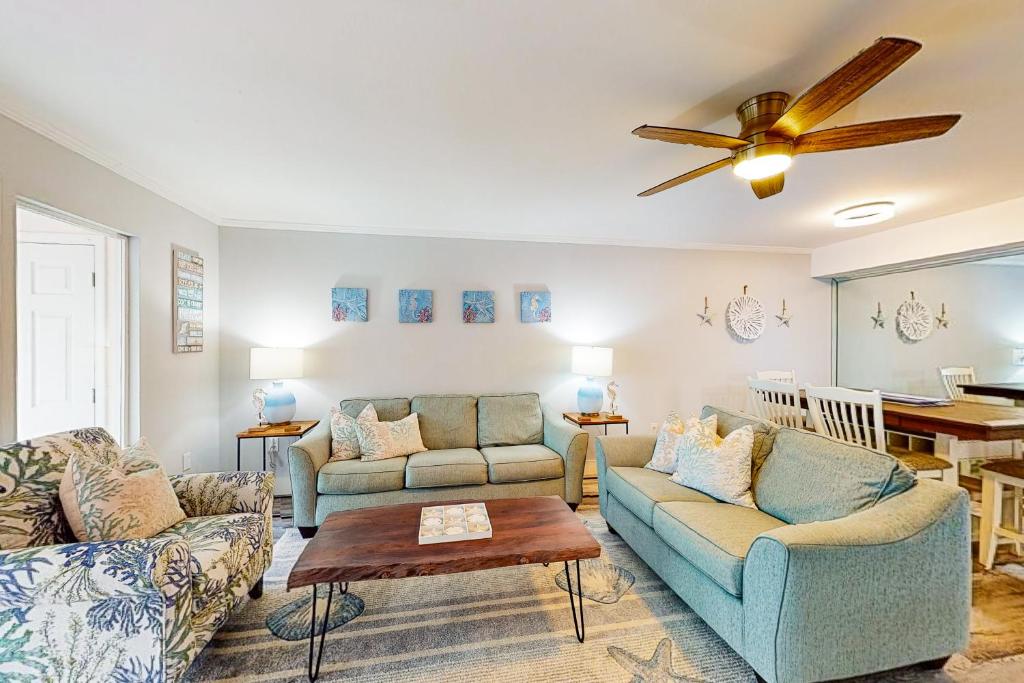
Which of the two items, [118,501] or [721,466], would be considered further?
[721,466]

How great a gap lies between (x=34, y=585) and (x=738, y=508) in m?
2.68

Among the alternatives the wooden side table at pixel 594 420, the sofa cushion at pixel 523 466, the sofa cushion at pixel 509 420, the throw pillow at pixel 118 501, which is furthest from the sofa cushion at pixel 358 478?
the wooden side table at pixel 594 420

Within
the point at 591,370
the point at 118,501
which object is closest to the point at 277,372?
the point at 118,501

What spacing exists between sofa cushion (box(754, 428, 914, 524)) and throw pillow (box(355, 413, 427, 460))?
2290mm

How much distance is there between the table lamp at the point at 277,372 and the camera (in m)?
3.24

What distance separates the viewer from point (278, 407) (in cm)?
329

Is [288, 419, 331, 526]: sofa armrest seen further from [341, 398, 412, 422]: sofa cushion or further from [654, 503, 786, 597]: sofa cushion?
[654, 503, 786, 597]: sofa cushion

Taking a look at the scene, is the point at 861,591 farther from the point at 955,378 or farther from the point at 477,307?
the point at 955,378

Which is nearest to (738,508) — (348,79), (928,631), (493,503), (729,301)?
(928,631)

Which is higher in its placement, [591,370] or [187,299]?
[187,299]

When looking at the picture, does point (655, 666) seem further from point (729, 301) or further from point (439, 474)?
point (729, 301)

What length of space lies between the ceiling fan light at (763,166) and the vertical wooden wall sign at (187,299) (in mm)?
3524

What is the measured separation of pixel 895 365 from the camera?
13.7ft

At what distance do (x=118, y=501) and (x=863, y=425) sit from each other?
3.89 metres
